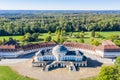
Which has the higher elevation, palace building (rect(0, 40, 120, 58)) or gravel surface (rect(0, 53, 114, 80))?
palace building (rect(0, 40, 120, 58))

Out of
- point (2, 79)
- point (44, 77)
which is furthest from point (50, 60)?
point (2, 79)

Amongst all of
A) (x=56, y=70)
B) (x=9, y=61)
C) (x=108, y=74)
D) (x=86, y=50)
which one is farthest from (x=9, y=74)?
(x=86, y=50)

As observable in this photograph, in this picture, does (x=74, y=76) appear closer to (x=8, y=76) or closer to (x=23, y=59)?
(x=8, y=76)

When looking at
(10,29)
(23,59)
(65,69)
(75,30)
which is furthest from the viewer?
(75,30)

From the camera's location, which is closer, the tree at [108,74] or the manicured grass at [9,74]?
the tree at [108,74]

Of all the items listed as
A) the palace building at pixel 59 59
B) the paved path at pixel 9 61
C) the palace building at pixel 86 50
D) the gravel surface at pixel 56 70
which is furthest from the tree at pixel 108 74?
the paved path at pixel 9 61

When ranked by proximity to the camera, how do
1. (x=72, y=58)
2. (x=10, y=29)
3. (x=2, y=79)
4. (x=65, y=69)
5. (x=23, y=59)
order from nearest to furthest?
(x=2, y=79) → (x=65, y=69) → (x=72, y=58) → (x=23, y=59) → (x=10, y=29)

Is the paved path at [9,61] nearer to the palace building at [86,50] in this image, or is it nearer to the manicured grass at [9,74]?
the palace building at [86,50]

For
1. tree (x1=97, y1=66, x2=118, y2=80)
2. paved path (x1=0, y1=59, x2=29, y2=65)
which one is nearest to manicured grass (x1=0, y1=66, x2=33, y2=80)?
paved path (x1=0, y1=59, x2=29, y2=65)

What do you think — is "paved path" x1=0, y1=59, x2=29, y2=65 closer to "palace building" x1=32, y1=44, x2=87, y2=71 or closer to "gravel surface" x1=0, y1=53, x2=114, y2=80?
"gravel surface" x1=0, y1=53, x2=114, y2=80

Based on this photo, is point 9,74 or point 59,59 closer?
point 9,74

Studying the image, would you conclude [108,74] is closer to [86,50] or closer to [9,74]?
[9,74]
